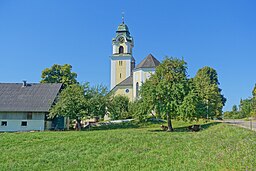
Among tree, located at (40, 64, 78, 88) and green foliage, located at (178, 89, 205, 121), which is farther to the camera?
tree, located at (40, 64, 78, 88)

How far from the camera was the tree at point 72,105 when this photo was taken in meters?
31.6

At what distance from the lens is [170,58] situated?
31.7 m

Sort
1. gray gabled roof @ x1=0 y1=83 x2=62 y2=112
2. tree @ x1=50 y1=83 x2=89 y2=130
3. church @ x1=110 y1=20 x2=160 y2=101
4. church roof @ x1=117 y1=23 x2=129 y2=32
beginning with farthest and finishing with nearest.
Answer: church roof @ x1=117 y1=23 x2=129 y2=32, church @ x1=110 y1=20 x2=160 y2=101, gray gabled roof @ x1=0 y1=83 x2=62 y2=112, tree @ x1=50 y1=83 x2=89 y2=130

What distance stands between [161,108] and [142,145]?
46.3 ft

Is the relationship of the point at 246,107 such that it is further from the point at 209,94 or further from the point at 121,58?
the point at 121,58

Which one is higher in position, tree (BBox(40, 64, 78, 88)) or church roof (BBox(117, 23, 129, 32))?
church roof (BBox(117, 23, 129, 32))

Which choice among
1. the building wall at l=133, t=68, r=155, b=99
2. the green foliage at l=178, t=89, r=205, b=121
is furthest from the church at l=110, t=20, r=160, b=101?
the green foliage at l=178, t=89, r=205, b=121

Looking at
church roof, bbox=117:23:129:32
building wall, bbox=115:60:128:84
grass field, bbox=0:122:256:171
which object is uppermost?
church roof, bbox=117:23:129:32

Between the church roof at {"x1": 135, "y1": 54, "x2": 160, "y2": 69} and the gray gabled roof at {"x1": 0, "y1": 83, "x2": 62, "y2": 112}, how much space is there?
778 inches

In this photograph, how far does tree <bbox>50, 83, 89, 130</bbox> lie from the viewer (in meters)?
31.6

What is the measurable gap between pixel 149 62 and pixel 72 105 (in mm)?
25639

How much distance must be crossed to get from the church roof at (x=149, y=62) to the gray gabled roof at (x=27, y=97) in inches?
778

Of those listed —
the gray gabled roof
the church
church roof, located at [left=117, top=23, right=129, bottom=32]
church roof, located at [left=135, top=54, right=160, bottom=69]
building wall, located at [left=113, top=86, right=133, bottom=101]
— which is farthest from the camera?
church roof, located at [left=117, top=23, right=129, bottom=32]

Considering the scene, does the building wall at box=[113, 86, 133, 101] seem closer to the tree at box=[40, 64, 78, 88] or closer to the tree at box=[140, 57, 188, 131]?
the tree at box=[40, 64, 78, 88]
